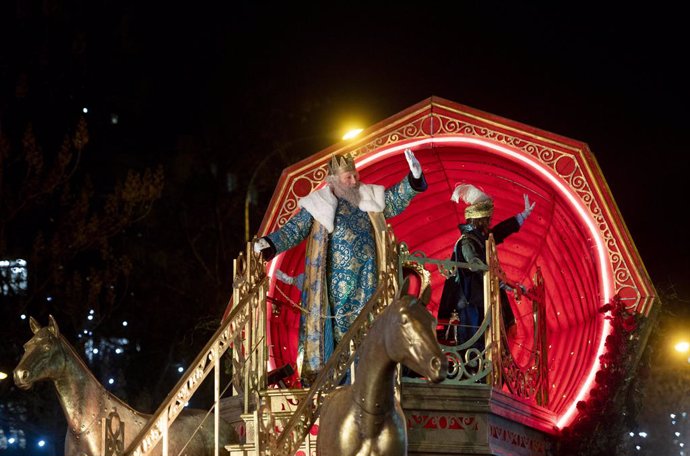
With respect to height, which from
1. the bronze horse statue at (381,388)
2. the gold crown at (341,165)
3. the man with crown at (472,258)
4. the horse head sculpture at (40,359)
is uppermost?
the gold crown at (341,165)

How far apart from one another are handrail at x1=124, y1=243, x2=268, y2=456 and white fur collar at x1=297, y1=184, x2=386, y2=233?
0.74 metres

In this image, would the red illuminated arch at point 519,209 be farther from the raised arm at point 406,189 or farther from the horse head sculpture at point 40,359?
the horse head sculpture at point 40,359

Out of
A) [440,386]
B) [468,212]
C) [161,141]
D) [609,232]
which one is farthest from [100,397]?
[161,141]

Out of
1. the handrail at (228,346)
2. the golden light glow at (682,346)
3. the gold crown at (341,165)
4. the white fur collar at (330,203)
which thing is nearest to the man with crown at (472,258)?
the white fur collar at (330,203)

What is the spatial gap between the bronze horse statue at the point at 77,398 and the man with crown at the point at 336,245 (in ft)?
4.78

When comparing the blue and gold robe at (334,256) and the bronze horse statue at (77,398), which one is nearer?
the bronze horse statue at (77,398)

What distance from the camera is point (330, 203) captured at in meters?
13.5

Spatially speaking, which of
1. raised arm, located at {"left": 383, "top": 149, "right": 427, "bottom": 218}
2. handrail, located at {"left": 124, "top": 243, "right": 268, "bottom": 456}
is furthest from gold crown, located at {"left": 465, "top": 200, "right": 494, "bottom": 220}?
handrail, located at {"left": 124, "top": 243, "right": 268, "bottom": 456}

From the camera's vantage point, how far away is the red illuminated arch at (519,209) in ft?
45.2

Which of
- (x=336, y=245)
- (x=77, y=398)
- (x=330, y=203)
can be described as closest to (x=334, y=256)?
(x=336, y=245)

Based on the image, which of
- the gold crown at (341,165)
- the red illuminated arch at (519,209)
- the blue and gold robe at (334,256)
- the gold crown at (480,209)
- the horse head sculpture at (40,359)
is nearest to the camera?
the horse head sculpture at (40,359)

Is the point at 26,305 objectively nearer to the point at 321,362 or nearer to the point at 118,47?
the point at 118,47

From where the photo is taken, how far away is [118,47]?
23.5 metres

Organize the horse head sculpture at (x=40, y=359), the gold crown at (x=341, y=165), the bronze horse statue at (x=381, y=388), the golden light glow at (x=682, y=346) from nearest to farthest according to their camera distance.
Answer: the bronze horse statue at (x=381, y=388), the horse head sculpture at (x=40, y=359), the gold crown at (x=341, y=165), the golden light glow at (x=682, y=346)
